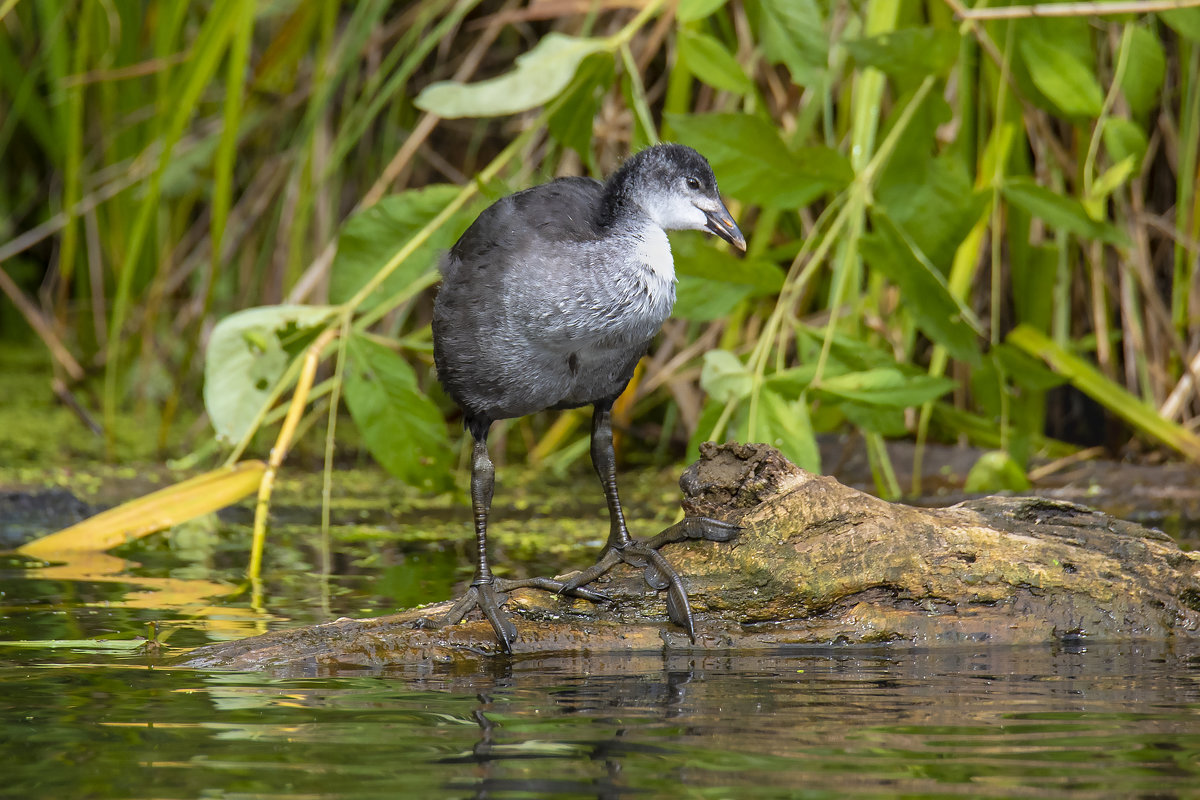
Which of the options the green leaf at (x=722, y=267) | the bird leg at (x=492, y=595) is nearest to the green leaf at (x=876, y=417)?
the green leaf at (x=722, y=267)

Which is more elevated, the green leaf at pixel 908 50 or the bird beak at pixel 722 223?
the green leaf at pixel 908 50

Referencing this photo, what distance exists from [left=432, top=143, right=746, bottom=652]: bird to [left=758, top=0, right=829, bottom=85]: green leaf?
64 centimetres

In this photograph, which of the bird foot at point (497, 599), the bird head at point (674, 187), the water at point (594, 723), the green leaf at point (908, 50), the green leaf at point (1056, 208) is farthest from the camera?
the green leaf at point (1056, 208)

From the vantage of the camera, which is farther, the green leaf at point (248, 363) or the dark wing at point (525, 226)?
the green leaf at point (248, 363)

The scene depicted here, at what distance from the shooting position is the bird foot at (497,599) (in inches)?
108

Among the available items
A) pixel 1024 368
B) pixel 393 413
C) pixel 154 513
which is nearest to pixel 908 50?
pixel 1024 368

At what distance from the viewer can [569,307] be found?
9.59 feet

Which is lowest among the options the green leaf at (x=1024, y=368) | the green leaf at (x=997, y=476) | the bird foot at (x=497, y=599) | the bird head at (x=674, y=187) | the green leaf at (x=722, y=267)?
the bird foot at (x=497, y=599)

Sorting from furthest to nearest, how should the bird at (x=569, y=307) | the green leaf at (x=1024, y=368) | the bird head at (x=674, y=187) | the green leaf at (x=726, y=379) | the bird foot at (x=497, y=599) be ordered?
the green leaf at (x=1024, y=368), the green leaf at (x=726, y=379), the bird head at (x=674, y=187), the bird at (x=569, y=307), the bird foot at (x=497, y=599)

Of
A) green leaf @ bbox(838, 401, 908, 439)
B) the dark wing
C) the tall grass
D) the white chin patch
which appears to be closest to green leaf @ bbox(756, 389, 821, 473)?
the tall grass

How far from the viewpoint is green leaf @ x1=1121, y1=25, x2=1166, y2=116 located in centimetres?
390

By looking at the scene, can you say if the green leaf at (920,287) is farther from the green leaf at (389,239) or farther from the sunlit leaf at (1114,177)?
the green leaf at (389,239)

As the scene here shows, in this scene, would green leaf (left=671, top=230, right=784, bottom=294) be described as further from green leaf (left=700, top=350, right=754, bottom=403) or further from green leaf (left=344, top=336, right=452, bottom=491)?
green leaf (left=344, top=336, right=452, bottom=491)

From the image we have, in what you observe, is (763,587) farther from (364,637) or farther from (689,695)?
(364,637)
